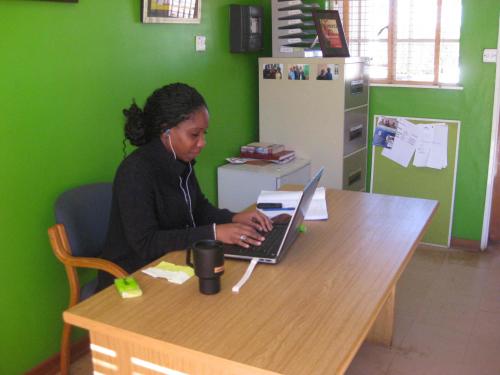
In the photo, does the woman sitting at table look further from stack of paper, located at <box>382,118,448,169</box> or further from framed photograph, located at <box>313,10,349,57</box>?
stack of paper, located at <box>382,118,448,169</box>

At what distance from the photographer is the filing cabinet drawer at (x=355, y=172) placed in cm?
396

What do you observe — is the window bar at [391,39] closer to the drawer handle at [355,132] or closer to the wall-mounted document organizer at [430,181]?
the wall-mounted document organizer at [430,181]

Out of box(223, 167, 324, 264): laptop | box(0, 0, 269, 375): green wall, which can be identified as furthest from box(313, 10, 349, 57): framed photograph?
box(223, 167, 324, 264): laptop

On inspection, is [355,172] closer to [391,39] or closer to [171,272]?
[391,39]

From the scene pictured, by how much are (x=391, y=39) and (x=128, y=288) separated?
3130mm

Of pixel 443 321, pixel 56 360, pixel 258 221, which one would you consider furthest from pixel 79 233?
pixel 443 321

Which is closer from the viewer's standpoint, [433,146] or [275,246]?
[275,246]

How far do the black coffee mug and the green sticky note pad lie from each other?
0.18 m

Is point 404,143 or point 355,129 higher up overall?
point 355,129

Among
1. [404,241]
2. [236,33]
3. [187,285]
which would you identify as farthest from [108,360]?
[236,33]

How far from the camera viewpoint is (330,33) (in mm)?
3873

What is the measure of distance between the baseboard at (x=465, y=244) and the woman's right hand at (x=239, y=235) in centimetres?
260

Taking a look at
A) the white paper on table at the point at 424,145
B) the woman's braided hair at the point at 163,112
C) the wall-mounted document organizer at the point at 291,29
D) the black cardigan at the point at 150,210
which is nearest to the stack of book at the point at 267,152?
the wall-mounted document organizer at the point at 291,29

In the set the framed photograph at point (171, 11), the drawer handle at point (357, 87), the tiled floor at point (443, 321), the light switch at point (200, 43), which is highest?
the framed photograph at point (171, 11)
